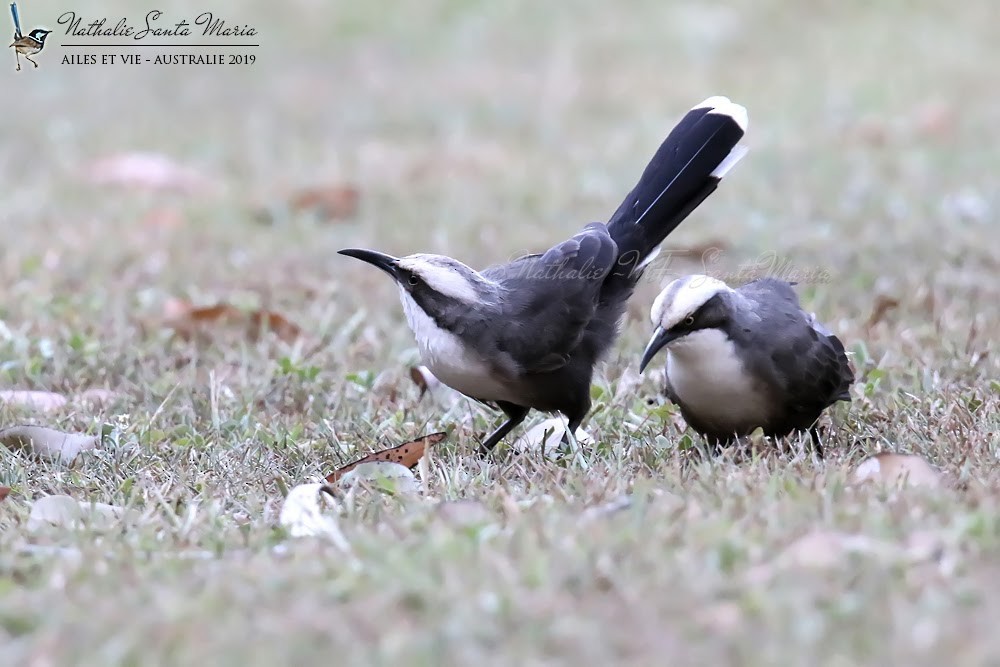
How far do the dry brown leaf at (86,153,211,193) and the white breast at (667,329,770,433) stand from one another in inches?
206

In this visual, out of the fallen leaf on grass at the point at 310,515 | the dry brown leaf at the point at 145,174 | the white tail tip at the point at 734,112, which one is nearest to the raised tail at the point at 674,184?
the white tail tip at the point at 734,112

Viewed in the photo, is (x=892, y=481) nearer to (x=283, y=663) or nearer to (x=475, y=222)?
(x=283, y=663)

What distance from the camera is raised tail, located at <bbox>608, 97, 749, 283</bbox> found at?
4.64 metres

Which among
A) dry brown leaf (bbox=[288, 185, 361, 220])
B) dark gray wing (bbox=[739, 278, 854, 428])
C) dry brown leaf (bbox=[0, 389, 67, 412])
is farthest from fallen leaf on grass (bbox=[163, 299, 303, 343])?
dry brown leaf (bbox=[288, 185, 361, 220])

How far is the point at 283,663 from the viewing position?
7.80ft

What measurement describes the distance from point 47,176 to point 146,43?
12.6 feet

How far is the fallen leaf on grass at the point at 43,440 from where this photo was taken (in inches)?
162

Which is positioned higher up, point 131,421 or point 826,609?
point 826,609

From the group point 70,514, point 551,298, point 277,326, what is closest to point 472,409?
point 551,298

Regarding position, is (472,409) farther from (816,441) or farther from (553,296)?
(816,441)

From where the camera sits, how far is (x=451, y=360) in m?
4.07

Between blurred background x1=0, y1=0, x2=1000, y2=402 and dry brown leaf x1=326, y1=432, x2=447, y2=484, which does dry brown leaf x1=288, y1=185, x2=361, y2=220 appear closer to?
blurred background x1=0, y1=0, x2=1000, y2=402

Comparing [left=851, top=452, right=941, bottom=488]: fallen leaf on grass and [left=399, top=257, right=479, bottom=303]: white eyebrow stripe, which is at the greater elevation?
[left=399, top=257, right=479, bottom=303]: white eyebrow stripe

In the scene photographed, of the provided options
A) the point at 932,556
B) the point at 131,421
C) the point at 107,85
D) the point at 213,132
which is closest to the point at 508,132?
the point at 213,132
